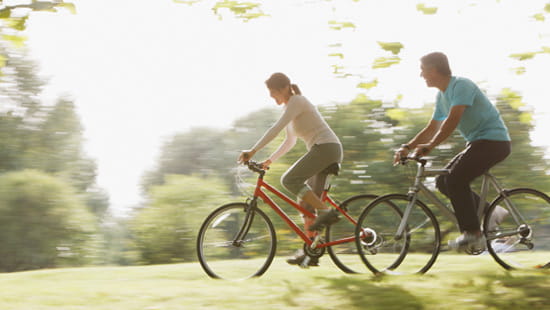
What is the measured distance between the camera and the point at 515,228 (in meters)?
6.17

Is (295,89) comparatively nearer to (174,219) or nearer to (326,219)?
(326,219)

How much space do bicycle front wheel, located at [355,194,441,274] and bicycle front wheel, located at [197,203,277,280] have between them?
91 centimetres

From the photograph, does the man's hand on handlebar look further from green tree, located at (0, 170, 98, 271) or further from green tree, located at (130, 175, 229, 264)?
green tree, located at (0, 170, 98, 271)

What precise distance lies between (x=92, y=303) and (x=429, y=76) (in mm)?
3611

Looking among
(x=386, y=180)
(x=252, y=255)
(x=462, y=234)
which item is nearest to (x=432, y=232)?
(x=462, y=234)

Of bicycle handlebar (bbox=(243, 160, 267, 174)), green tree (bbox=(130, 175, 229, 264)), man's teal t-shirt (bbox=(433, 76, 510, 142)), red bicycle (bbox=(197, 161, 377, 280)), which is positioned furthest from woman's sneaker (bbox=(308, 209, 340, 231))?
green tree (bbox=(130, 175, 229, 264))

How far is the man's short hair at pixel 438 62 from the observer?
5785mm

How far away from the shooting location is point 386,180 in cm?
1345

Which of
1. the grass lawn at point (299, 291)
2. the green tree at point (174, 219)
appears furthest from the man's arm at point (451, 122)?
the green tree at point (174, 219)

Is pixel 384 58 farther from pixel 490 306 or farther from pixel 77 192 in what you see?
pixel 77 192

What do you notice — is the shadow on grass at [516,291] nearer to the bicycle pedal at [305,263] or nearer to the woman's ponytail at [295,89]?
the bicycle pedal at [305,263]

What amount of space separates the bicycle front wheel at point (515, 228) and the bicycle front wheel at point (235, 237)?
2153 millimetres

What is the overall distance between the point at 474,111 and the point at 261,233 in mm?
2379

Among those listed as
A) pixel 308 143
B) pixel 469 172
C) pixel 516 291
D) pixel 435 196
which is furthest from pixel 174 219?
pixel 516 291
